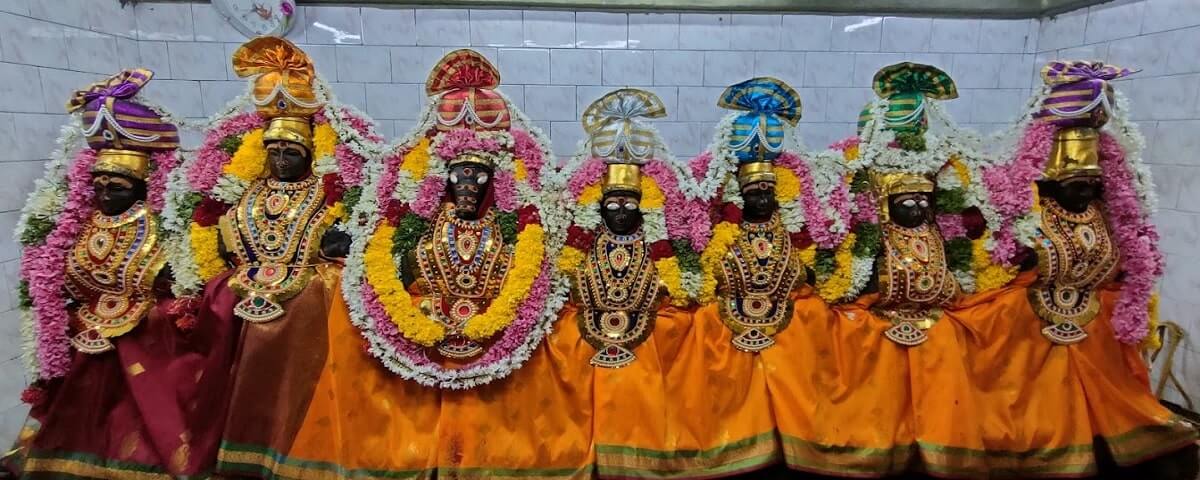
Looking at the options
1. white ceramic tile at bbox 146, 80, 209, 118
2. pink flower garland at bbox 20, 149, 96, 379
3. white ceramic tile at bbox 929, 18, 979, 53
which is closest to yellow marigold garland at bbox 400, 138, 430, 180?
pink flower garland at bbox 20, 149, 96, 379

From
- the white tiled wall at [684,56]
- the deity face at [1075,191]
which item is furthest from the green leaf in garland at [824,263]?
the white tiled wall at [684,56]

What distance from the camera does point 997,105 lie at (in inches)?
198

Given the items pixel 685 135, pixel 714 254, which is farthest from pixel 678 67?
pixel 714 254

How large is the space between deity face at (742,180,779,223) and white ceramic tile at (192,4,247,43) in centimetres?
402

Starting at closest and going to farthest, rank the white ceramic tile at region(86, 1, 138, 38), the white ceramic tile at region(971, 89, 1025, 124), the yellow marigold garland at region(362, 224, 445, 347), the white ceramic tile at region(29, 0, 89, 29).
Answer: the yellow marigold garland at region(362, 224, 445, 347) → the white ceramic tile at region(29, 0, 89, 29) → the white ceramic tile at region(86, 1, 138, 38) → the white ceramic tile at region(971, 89, 1025, 124)

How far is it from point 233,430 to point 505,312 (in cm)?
141

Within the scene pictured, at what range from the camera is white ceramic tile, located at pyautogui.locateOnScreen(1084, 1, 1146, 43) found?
13.2 feet

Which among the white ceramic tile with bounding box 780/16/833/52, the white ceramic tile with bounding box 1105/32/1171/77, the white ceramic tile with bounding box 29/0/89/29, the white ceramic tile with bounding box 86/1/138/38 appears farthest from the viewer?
the white ceramic tile with bounding box 780/16/833/52

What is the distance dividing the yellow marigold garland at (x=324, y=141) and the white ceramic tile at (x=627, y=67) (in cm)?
230

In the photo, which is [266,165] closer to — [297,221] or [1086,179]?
[297,221]

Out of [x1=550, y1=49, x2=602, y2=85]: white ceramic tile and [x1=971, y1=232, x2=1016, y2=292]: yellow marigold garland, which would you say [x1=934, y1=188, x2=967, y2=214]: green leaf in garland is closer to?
[x1=971, y1=232, x2=1016, y2=292]: yellow marigold garland

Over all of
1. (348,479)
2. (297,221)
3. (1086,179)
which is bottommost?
(348,479)

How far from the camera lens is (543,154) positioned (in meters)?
3.01

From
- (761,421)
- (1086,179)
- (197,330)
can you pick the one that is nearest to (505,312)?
(761,421)
